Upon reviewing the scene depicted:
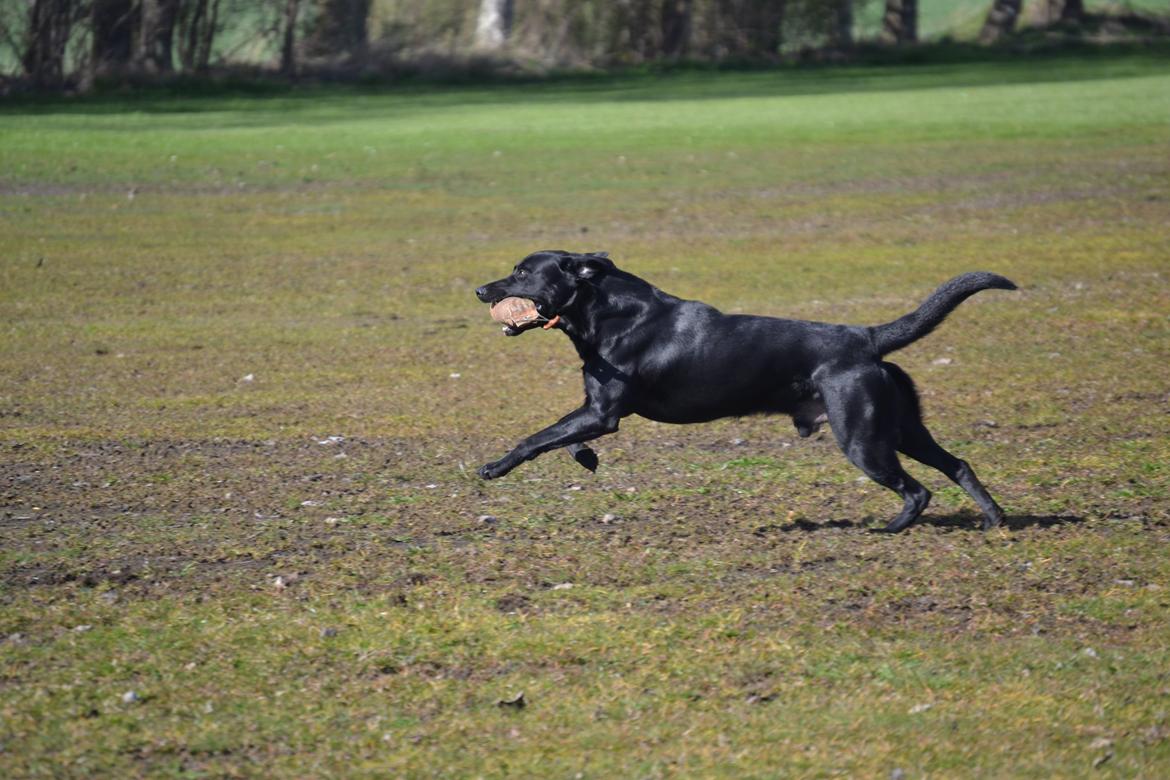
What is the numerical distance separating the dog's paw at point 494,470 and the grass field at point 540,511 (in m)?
0.22

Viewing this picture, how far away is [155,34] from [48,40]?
2344mm

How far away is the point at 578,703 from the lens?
19.0 feet

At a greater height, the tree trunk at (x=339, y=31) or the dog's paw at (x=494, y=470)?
the tree trunk at (x=339, y=31)

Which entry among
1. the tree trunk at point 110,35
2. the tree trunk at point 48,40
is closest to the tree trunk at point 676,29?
the tree trunk at point 110,35

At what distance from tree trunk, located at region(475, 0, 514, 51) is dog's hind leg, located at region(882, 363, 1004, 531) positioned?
106 feet

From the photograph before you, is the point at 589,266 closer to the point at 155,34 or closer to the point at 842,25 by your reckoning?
the point at 155,34

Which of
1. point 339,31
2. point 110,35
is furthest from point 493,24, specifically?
point 110,35

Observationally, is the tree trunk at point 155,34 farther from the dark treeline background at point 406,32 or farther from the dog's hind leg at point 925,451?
the dog's hind leg at point 925,451

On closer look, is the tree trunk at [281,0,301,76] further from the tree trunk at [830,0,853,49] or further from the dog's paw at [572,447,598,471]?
the dog's paw at [572,447,598,471]

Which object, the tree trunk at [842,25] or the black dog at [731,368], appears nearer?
the black dog at [731,368]

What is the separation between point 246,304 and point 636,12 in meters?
26.5

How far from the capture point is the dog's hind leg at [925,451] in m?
7.72

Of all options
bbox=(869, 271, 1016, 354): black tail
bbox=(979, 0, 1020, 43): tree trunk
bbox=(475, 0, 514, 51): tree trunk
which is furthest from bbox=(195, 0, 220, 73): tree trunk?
bbox=(869, 271, 1016, 354): black tail

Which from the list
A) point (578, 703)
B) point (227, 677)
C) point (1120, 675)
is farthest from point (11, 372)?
point (1120, 675)
